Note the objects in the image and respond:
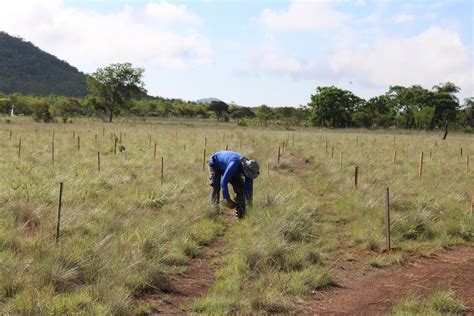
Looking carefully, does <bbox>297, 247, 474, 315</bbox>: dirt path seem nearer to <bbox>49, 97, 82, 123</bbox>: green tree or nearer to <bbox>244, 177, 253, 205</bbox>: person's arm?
<bbox>244, 177, 253, 205</bbox>: person's arm

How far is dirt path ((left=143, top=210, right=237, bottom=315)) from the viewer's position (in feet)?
17.6

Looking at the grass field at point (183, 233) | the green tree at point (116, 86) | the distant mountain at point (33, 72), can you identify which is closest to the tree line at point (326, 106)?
the green tree at point (116, 86)

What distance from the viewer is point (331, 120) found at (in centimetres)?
7212

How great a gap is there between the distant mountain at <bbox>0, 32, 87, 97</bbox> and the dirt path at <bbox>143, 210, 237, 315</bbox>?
12671 cm

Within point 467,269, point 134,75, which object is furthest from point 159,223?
point 134,75

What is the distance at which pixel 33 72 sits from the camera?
138 metres

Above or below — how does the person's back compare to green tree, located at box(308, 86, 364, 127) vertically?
below

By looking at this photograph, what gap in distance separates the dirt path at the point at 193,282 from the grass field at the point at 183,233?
0.11 metres

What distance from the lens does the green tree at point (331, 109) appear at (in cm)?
7225

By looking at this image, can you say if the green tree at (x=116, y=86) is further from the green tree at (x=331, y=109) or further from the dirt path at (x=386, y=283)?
the dirt path at (x=386, y=283)

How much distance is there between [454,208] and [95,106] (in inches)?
2412

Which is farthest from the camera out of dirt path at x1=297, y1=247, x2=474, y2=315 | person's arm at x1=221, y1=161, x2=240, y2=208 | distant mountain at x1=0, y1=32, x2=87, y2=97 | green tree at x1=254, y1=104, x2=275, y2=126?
distant mountain at x1=0, y1=32, x2=87, y2=97

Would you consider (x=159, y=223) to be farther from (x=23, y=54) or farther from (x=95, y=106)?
(x=23, y=54)

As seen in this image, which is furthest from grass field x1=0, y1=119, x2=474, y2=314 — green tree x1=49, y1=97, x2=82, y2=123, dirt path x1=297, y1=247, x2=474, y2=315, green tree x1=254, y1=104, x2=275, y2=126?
green tree x1=254, y1=104, x2=275, y2=126
